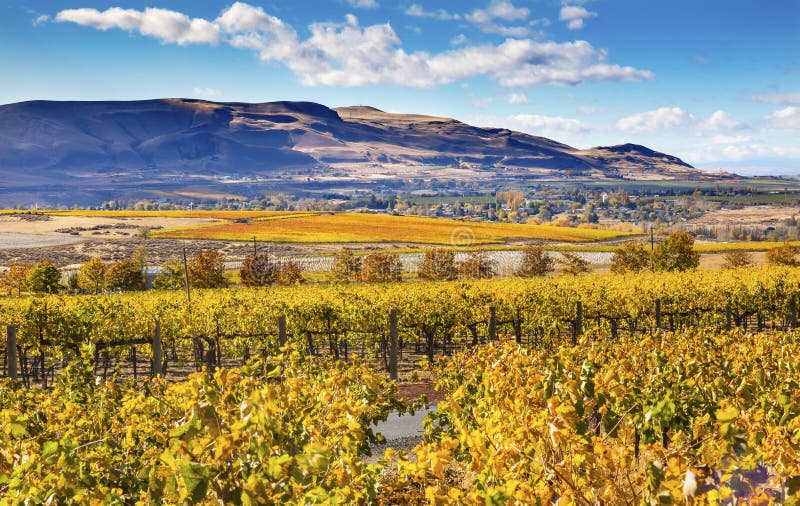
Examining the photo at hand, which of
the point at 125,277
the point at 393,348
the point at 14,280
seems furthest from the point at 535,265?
the point at 393,348

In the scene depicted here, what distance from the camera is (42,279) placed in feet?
212

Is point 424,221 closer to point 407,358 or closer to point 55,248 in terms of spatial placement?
point 55,248

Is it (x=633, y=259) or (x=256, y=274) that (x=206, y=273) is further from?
(x=633, y=259)

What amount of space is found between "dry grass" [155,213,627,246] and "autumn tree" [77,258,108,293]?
170 ft

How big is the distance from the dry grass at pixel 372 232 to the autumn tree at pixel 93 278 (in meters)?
51.9

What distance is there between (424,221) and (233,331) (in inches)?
5608

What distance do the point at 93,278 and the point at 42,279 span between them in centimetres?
703

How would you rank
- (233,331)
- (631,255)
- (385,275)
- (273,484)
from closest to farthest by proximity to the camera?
(273,484), (233,331), (385,275), (631,255)

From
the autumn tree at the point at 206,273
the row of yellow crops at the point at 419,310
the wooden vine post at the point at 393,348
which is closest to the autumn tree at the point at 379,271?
the autumn tree at the point at 206,273

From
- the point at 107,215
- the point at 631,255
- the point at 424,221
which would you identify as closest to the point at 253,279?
the point at 631,255

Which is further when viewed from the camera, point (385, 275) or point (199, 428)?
point (385, 275)

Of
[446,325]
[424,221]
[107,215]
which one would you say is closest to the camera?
[446,325]

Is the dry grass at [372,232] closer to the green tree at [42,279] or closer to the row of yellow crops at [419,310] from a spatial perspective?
the green tree at [42,279]

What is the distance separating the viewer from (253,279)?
70.6 metres
